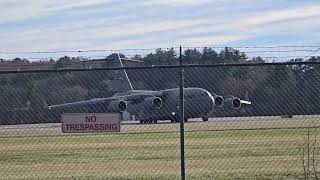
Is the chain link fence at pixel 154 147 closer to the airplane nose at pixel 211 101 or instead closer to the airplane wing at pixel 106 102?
the airplane nose at pixel 211 101

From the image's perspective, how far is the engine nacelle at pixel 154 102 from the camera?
4341cm

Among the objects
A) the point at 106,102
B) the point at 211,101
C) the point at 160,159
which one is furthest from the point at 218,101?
the point at 160,159

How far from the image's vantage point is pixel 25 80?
17.9 metres

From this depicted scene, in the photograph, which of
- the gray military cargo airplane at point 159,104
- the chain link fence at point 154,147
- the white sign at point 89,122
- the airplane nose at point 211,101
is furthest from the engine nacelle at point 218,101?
the white sign at point 89,122

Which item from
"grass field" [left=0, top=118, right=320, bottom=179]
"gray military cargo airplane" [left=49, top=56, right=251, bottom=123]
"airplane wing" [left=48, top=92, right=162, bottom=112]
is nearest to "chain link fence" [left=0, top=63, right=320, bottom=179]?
"grass field" [left=0, top=118, right=320, bottom=179]

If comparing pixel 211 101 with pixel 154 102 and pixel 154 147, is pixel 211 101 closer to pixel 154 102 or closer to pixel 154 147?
pixel 154 102

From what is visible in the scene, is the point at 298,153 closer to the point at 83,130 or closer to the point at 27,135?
the point at 83,130

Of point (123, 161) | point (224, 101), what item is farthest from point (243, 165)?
point (224, 101)

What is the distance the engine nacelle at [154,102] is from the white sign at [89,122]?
3196cm

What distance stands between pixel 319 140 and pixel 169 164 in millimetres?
8177

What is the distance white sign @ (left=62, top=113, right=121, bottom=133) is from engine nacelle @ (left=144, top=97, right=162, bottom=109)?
32.0 meters

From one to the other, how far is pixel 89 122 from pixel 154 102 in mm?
32198

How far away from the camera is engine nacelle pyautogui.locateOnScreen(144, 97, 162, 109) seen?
43.4m

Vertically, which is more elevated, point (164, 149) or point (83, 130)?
point (83, 130)
